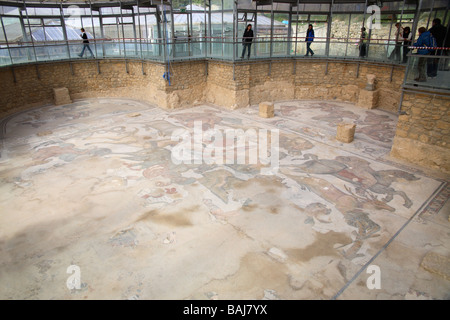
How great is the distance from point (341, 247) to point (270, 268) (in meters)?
1.43

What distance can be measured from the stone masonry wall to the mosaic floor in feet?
1.57

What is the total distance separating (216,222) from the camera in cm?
609

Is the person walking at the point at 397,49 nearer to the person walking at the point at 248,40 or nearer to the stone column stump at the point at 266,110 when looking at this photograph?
the stone column stump at the point at 266,110

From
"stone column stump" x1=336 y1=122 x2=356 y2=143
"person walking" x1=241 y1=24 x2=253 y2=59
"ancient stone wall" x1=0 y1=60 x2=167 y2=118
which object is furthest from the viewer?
"ancient stone wall" x1=0 y1=60 x2=167 y2=118

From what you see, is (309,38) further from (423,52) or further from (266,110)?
(423,52)

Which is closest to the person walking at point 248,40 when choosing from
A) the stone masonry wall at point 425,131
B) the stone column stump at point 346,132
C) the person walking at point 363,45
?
the person walking at point 363,45

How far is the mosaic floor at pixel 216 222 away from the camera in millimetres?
4652

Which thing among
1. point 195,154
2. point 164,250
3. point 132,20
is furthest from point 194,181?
point 132,20

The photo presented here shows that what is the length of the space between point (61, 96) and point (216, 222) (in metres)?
12.8

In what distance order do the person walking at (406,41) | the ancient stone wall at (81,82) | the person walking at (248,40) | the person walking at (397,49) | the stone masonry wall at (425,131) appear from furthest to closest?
the ancient stone wall at (81,82) → the person walking at (248,40) → the person walking at (397,49) → the person walking at (406,41) → the stone masonry wall at (425,131)

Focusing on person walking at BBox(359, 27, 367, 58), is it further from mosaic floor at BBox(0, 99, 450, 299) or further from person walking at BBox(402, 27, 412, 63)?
mosaic floor at BBox(0, 99, 450, 299)

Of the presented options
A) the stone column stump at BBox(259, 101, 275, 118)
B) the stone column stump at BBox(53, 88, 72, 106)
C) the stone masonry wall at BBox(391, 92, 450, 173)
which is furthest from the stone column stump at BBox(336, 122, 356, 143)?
the stone column stump at BBox(53, 88, 72, 106)

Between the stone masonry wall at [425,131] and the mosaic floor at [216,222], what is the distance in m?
A: 0.48

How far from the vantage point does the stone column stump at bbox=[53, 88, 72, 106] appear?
14.9m
